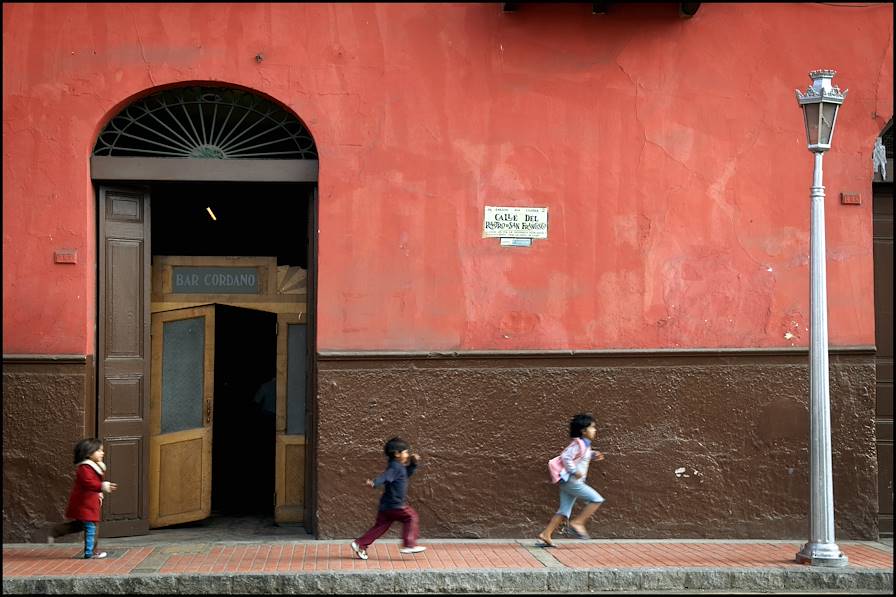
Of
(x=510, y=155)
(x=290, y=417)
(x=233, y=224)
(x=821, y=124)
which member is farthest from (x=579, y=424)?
(x=233, y=224)

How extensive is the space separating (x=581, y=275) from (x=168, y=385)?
4.05m

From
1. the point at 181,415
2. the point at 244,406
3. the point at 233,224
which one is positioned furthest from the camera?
the point at 244,406

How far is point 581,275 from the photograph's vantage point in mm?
9188

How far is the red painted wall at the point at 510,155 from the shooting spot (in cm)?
881

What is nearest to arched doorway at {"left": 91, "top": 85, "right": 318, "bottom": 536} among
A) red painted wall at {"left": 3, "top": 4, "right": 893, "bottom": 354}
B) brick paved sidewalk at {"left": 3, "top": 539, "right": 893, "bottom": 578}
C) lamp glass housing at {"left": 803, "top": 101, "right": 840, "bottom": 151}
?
red painted wall at {"left": 3, "top": 4, "right": 893, "bottom": 354}

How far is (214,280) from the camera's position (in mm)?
9781

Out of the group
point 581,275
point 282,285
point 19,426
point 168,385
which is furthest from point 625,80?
point 19,426

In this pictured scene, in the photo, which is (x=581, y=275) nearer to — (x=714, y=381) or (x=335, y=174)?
(x=714, y=381)

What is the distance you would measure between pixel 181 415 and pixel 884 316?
6865mm

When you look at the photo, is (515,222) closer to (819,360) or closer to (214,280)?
(819,360)

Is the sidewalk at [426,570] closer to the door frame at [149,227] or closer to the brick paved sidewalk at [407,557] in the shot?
the brick paved sidewalk at [407,557]

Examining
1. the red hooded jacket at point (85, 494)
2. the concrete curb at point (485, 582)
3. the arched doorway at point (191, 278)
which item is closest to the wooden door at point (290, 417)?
the arched doorway at point (191, 278)

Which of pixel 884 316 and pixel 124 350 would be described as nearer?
pixel 124 350

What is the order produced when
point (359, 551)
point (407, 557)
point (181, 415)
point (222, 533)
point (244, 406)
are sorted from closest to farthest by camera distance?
point (359, 551), point (407, 557), point (222, 533), point (181, 415), point (244, 406)
